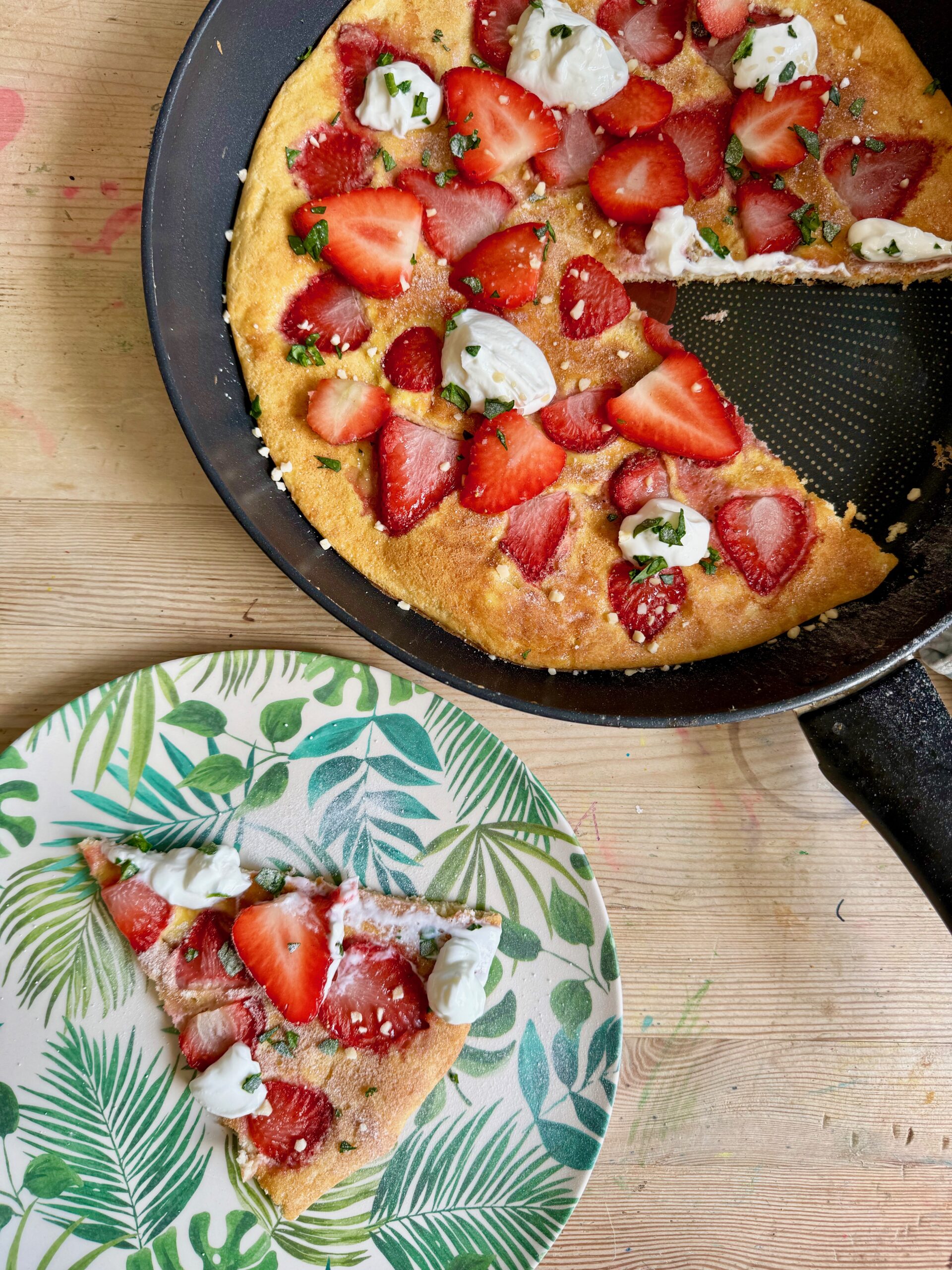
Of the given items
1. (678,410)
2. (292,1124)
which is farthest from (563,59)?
(292,1124)

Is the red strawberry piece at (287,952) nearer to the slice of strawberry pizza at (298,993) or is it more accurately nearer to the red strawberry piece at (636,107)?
the slice of strawberry pizza at (298,993)

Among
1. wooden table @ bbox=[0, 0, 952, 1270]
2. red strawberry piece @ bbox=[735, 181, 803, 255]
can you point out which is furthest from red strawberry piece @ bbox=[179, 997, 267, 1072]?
red strawberry piece @ bbox=[735, 181, 803, 255]

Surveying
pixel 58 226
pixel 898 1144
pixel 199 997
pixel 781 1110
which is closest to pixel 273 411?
pixel 58 226

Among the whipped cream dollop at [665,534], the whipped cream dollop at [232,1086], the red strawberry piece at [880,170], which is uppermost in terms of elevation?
the red strawberry piece at [880,170]

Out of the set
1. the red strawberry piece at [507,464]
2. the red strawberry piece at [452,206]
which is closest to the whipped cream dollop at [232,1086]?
the red strawberry piece at [507,464]

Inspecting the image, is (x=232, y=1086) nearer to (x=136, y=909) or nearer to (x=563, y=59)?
(x=136, y=909)

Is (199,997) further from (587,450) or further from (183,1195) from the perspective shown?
(587,450)
